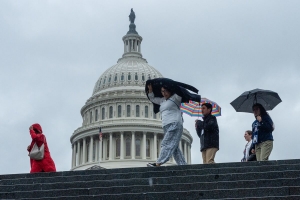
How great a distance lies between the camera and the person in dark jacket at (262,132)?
14109mm

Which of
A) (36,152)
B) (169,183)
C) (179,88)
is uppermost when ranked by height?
(179,88)

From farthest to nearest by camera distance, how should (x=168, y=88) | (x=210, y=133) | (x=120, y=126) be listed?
(x=120, y=126) < (x=210, y=133) < (x=168, y=88)

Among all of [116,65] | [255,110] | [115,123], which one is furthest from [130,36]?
[255,110]

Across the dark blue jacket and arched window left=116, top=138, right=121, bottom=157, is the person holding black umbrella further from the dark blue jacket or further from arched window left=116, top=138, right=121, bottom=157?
arched window left=116, top=138, right=121, bottom=157

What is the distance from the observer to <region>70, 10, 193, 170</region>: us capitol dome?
78000 mm

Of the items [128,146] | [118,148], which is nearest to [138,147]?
[128,146]

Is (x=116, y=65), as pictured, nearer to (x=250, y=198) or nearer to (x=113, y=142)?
(x=113, y=142)

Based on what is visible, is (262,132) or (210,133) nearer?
(210,133)

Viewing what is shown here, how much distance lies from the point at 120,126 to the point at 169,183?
220 ft

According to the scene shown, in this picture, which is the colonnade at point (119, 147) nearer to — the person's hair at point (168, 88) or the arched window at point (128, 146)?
the arched window at point (128, 146)

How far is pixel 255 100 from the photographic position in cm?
1567

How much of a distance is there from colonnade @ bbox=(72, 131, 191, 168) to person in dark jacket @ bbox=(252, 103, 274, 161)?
6274 cm

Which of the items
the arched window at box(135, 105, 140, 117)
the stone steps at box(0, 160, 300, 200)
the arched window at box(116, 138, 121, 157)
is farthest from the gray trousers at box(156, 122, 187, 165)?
the arched window at box(135, 105, 140, 117)

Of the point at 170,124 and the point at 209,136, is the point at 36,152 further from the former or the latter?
the point at 209,136
